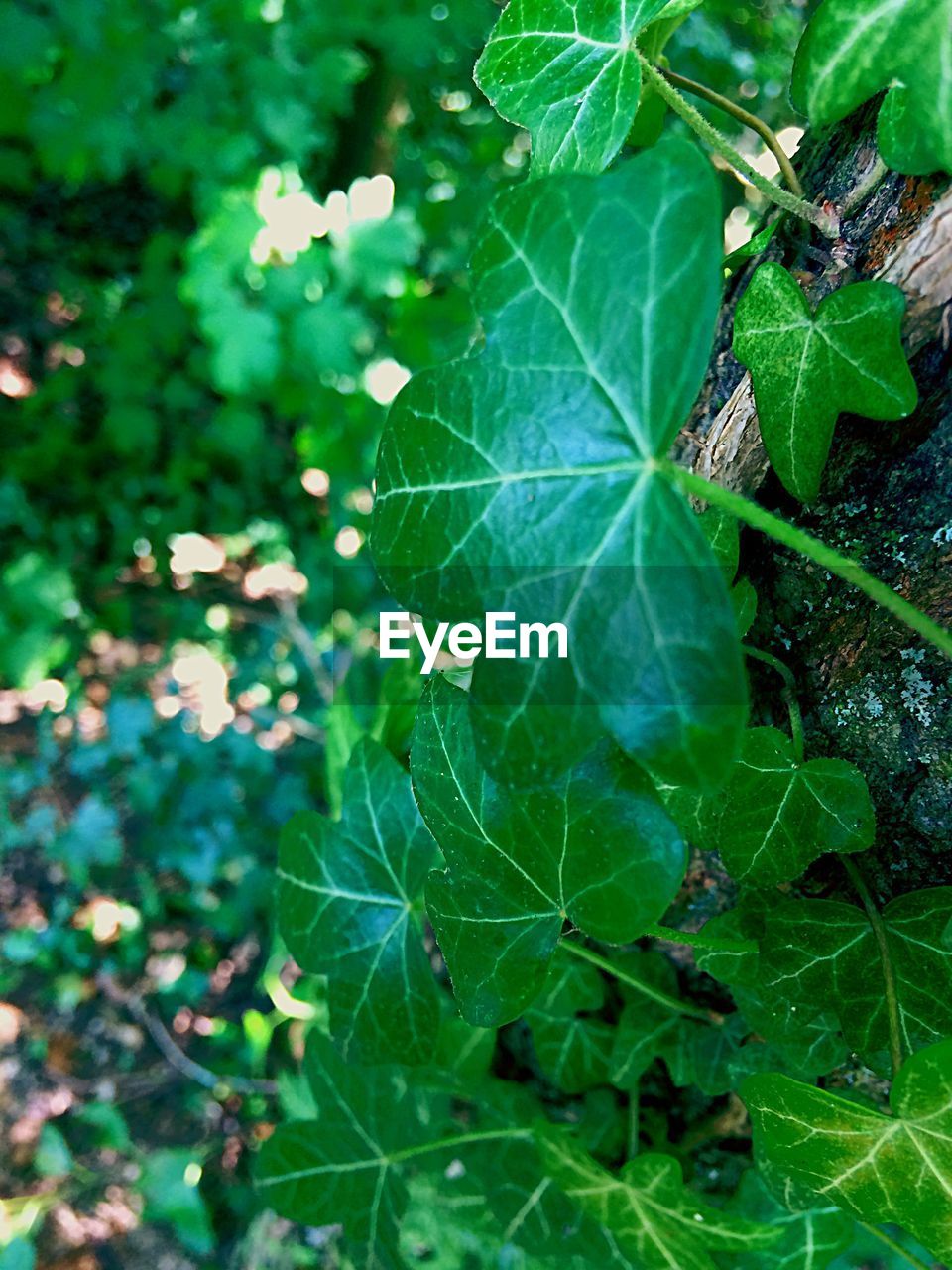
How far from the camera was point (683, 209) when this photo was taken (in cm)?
37

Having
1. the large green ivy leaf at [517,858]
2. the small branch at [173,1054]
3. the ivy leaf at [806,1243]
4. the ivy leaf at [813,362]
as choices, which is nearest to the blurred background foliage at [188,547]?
the small branch at [173,1054]

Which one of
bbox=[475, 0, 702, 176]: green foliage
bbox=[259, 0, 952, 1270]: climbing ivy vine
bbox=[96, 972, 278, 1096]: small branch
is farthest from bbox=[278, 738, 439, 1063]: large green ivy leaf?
bbox=[96, 972, 278, 1096]: small branch

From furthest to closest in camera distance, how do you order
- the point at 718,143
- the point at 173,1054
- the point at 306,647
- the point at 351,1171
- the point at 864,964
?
the point at 306,647 < the point at 173,1054 < the point at 351,1171 < the point at 864,964 < the point at 718,143

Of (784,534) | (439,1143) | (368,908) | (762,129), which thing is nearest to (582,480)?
(784,534)

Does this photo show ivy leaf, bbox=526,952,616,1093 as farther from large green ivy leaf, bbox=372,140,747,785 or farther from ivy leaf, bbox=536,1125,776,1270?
large green ivy leaf, bbox=372,140,747,785

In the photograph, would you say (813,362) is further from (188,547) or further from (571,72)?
(188,547)

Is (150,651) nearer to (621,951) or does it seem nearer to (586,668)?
(621,951)

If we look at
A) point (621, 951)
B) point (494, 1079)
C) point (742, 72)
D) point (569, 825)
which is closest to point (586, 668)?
point (569, 825)

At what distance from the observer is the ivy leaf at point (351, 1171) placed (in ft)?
2.88

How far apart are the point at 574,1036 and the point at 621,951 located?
5.9 inches

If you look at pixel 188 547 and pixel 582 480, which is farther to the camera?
pixel 188 547

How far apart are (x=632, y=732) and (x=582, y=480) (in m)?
0.12

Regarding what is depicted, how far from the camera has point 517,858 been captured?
1.87ft

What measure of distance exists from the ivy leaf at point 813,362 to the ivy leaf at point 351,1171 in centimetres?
74
